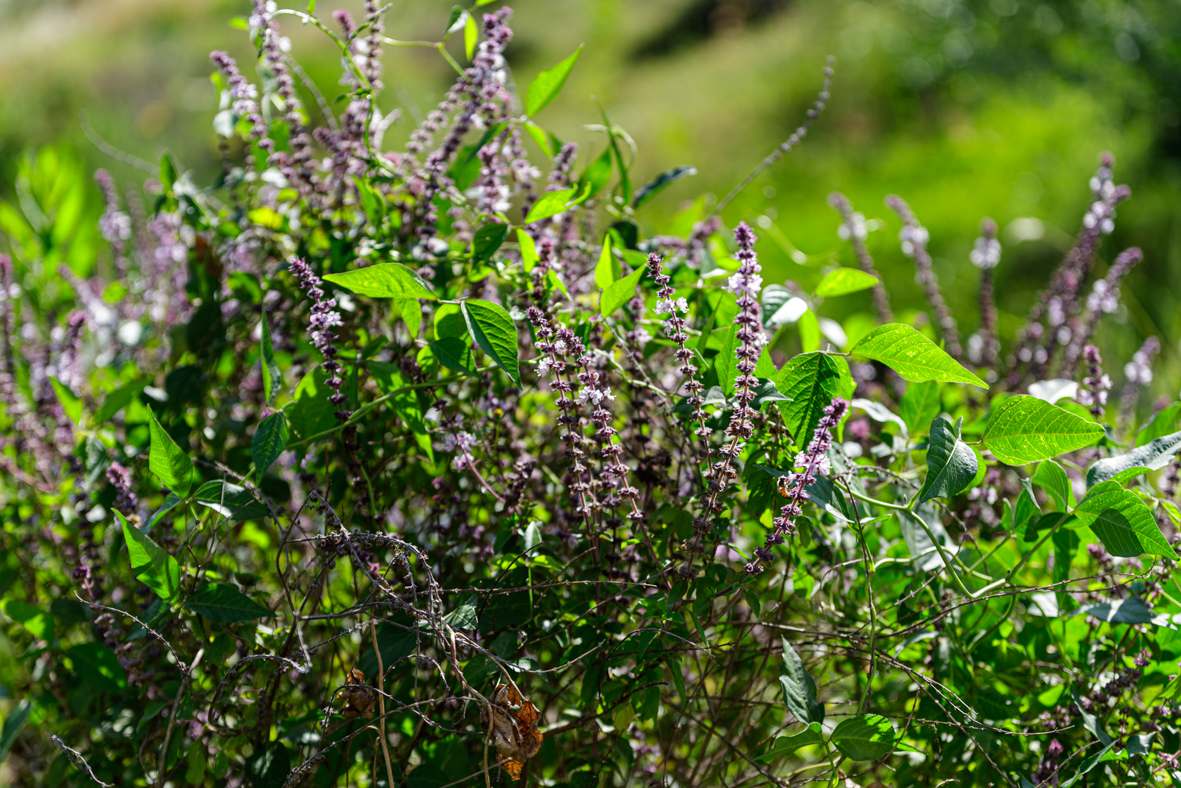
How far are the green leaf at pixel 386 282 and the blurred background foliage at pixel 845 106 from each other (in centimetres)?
147

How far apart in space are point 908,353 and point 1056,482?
28 centimetres

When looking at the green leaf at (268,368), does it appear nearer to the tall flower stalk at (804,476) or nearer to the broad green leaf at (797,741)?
the tall flower stalk at (804,476)

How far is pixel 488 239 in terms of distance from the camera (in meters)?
1.29

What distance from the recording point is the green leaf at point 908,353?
1069mm

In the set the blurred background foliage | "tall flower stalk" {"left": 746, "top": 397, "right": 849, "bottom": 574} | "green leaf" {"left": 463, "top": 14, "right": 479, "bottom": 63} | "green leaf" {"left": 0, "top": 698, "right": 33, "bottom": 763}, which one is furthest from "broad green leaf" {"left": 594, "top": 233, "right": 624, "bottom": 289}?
the blurred background foliage

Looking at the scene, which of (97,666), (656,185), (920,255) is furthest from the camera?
(920,255)

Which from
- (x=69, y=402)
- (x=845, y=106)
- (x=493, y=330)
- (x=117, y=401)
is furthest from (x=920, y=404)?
(x=845, y=106)

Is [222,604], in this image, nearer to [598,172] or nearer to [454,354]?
[454,354]

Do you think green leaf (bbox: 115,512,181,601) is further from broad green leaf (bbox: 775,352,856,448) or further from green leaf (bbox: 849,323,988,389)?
green leaf (bbox: 849,323,988,389)

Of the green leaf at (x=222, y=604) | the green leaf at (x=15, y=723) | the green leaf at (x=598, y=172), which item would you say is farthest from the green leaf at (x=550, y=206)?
the green leaf at (x=15, y=723)

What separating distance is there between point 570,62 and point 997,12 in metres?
11.7

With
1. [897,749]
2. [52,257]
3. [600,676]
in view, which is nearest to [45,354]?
[52,257]

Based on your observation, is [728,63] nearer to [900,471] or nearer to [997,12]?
[997,12]

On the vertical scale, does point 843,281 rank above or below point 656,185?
below
